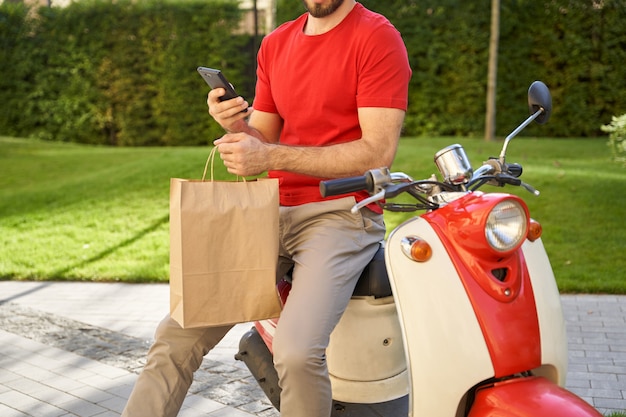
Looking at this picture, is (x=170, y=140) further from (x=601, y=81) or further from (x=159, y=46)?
(x=601, y=81)

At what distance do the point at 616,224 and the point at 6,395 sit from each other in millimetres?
5274

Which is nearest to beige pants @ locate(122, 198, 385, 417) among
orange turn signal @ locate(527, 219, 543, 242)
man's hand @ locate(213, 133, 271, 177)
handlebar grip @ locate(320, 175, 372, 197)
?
man's hand @ locate(213, 133, 271, 177)

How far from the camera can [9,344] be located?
457 cm

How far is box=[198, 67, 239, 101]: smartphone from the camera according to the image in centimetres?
232

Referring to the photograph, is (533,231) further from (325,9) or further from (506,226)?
(325,9)

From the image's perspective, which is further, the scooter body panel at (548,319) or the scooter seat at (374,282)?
the scooter seat at (374,282)

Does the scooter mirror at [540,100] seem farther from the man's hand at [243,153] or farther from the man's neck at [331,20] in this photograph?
the man's hand at [243,153]

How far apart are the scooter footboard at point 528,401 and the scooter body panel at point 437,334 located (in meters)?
0.05

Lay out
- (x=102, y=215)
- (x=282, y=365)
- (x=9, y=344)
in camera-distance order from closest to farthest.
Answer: (x=282, y=365) < (x=9, y=344) < (x=102, y=215)

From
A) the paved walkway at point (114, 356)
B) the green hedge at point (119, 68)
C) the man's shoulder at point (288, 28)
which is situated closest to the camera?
the man's shoulder at point (288, 28)

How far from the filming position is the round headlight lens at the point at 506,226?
1.93 meters

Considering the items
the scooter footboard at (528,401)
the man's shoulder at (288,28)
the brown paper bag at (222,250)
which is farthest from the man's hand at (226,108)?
the scooter footboard at (528,401)

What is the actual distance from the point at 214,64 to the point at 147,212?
8098 mm

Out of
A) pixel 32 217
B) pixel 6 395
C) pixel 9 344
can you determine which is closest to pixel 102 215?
pixel 32 217
